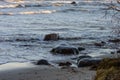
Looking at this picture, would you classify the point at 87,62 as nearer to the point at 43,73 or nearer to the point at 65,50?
the point at 43,73

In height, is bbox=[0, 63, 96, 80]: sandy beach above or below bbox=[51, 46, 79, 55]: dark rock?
above

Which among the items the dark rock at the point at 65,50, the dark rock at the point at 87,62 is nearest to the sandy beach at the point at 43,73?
the dark rock at the point at 87,62

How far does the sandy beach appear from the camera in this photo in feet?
38.1

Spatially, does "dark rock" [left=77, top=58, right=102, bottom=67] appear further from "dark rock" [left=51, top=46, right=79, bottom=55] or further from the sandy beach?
"dark rock" [left=51, top=46, right=79, bottom=55]

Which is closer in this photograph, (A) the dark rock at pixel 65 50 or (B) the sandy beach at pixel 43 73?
(B) the sandy beach at pixel 43 73

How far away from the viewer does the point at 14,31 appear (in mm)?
26859

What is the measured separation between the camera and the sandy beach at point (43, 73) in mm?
11623

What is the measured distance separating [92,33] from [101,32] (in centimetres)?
78

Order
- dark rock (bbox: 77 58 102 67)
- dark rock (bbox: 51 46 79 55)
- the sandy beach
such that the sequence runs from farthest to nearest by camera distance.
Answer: dark rock (bbox: 51 46 79 55) < dark rock (bbox: 77 58 102 67) < the sandy beach

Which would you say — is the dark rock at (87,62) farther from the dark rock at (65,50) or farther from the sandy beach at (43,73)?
the dark rock at (65,50)

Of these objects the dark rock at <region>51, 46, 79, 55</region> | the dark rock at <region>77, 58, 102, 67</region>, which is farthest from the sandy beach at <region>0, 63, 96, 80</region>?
the dark rock at <region>51, 46, 79, 55</region>

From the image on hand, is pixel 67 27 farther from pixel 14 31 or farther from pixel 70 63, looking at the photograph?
pixel 70 63

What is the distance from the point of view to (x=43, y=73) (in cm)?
1274

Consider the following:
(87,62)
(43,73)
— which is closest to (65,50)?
(87,62)
